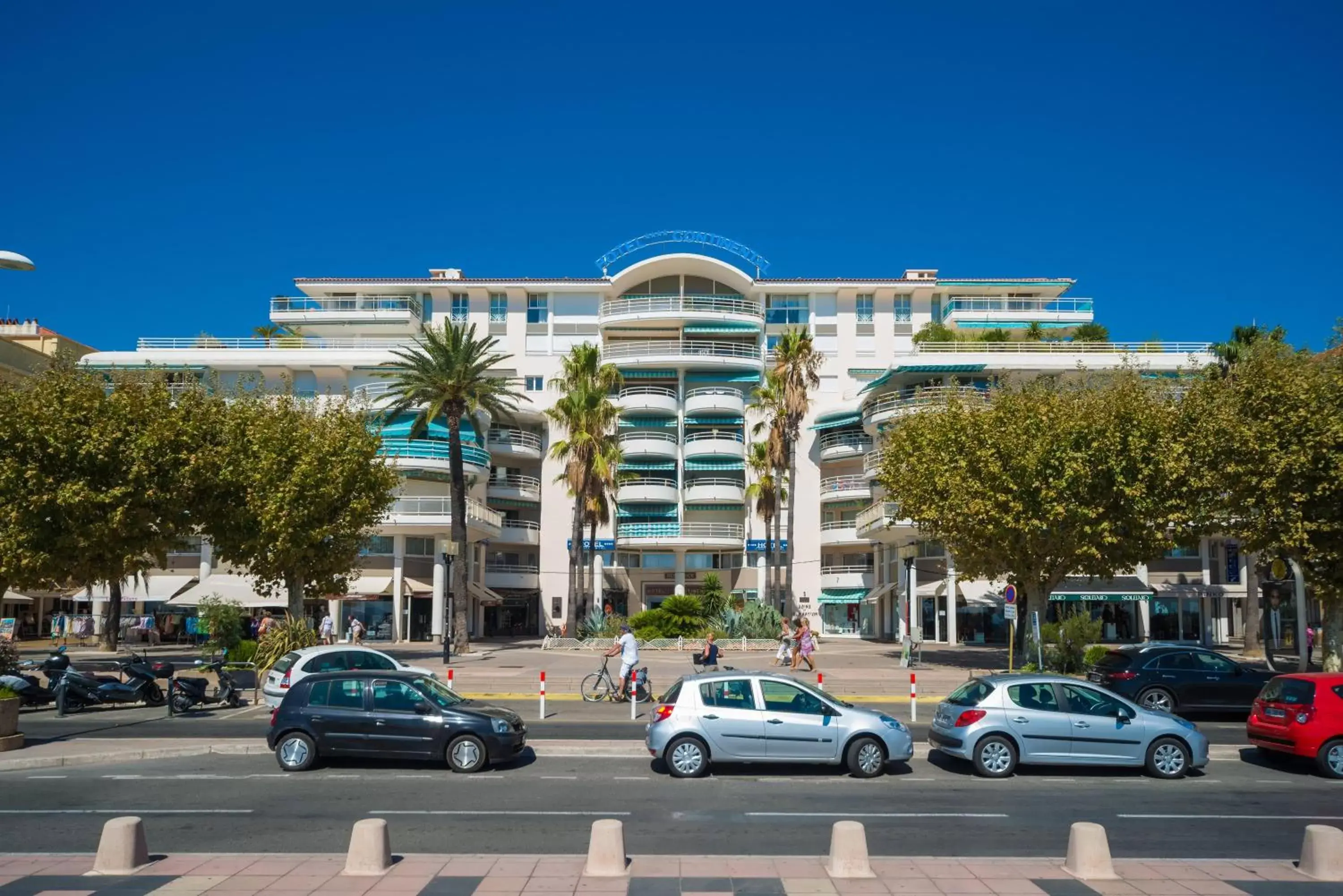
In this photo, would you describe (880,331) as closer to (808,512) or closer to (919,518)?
(808,512)

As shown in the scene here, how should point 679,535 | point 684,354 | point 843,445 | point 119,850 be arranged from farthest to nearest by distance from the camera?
→ point 684,354 < point 843,445 < point 679,535 < point 119,850

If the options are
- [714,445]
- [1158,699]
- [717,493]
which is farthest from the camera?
[714,445]


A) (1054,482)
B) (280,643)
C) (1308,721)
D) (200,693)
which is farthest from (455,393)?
(1308,721)

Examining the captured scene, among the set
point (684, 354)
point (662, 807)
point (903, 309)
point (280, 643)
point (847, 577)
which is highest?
point (903, 309)

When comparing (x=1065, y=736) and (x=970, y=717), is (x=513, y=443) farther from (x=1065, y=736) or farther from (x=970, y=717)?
(x=1065, y=736)

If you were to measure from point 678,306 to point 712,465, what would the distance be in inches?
373

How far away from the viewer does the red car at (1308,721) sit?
590 inches

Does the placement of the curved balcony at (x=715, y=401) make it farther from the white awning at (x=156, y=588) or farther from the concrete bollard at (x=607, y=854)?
the concrete bollard at (x=607, y=854)

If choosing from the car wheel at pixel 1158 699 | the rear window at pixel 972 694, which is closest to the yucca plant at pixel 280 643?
the rear window at pixel 972 694

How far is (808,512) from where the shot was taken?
5859cm

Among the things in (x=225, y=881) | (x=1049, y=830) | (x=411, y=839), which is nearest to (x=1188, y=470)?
(x=1049, y=830)

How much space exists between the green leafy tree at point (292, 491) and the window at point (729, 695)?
65.0 ft

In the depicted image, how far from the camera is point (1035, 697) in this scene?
15.0 metres

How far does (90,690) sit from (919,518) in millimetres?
23548
